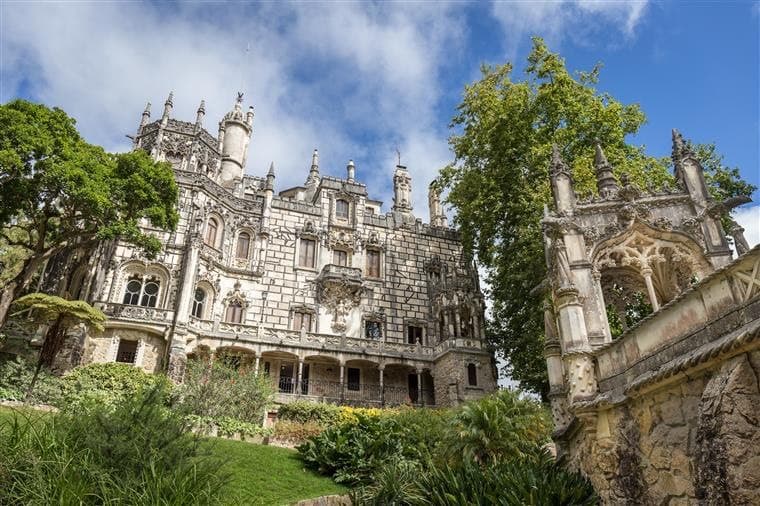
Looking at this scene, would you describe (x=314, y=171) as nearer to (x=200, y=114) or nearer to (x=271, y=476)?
(x=200, y=114)

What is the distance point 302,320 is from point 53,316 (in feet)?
43.2

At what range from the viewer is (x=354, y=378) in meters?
28.6

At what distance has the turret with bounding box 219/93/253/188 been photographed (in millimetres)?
34562

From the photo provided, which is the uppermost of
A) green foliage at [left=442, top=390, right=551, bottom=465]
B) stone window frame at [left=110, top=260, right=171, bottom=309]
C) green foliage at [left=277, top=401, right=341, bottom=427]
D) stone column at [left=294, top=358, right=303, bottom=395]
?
stone window frame at [left=110, top=260, right=171, bottom=309]

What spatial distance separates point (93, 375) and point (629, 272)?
20.6 meters

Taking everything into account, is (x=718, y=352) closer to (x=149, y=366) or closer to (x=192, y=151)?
(x=149, y=366)

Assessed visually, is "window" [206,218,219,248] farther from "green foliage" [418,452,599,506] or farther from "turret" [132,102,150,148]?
"green foliage" [418,452,599,506]

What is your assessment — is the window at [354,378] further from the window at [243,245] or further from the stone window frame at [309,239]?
the window at [243,245]

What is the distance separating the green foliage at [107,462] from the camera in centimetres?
596

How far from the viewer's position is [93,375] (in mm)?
20688

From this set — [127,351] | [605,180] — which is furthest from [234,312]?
[605,180]

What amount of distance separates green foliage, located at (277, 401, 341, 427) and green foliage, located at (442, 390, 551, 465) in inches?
396

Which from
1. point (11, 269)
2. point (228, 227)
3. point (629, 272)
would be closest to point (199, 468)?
point (629, 272)

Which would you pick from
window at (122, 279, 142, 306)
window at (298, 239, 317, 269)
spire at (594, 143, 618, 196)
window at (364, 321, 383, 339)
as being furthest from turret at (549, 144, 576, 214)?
window at (122, 279, 142, 306)
